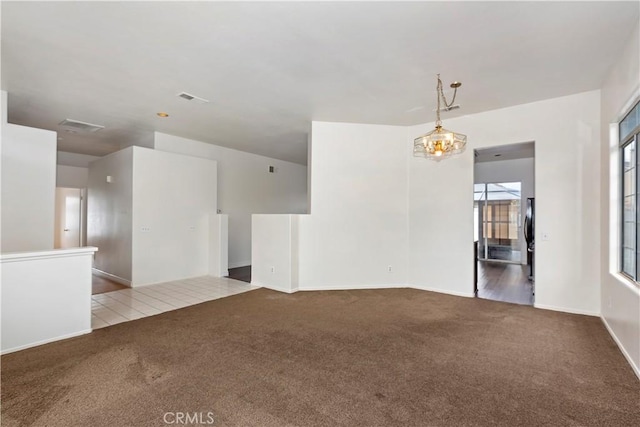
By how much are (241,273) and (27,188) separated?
13.2 feet

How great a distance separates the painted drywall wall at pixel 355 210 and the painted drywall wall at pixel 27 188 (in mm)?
3928

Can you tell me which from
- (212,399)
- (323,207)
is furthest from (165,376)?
(323,207)

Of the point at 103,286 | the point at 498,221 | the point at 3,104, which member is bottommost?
the point at 103,286

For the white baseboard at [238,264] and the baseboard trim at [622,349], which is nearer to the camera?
the baseboard trim at [622,349]

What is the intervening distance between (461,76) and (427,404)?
11.4 ft

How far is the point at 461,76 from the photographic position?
11.8 feet

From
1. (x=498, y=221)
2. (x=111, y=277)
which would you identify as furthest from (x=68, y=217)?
(x=498, y=221)

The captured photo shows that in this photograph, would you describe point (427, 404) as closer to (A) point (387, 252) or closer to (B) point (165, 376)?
(B) point (165, 376)

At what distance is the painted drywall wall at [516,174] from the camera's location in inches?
333

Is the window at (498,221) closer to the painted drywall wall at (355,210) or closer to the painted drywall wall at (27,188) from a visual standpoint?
the painted drywall wall at (355,210)

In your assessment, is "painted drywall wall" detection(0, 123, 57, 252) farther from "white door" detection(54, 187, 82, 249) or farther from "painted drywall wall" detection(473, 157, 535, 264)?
"painted drywall wall" detection(473, 157, 535, 264)

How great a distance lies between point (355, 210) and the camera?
552 centimetres

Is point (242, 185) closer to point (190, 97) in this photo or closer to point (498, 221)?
point (190, 97)

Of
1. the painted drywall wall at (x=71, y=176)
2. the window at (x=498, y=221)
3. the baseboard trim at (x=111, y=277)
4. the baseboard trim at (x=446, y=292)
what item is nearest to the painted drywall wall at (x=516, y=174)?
the window at (x=498, y=221)
